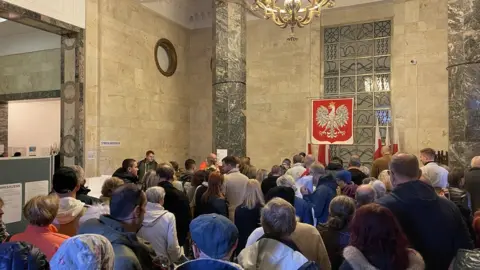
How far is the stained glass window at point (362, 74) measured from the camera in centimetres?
1128

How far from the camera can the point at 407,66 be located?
1086 cm

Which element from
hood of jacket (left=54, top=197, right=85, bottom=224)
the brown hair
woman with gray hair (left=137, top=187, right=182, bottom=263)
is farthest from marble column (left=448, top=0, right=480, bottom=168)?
hood of jacket (left=54, top=197, right=85, bottom=224)

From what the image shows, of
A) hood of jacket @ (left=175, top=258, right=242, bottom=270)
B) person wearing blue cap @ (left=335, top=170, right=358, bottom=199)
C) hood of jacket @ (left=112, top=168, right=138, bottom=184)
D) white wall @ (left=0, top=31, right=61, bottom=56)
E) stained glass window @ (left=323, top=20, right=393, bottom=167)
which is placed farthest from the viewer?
white wall @ (left=0, top=31, right=61, bottom=56)

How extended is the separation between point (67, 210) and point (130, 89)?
8.45 metres

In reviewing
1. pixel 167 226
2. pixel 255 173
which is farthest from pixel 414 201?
pixel 255 173

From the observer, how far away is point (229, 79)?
9.32 meters

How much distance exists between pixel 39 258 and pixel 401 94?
10593 millimetres

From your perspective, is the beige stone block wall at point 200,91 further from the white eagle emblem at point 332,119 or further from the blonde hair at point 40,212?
the blonde hair at point 40,212

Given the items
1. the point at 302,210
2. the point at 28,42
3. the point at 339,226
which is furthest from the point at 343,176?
the point at 28,42

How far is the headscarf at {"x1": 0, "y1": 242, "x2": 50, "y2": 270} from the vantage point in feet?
6.08

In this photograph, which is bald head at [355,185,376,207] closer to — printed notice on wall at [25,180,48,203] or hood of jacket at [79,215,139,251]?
hood of jacket at [79,215,139,251]

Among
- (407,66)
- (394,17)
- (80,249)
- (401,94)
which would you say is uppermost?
(394,17)

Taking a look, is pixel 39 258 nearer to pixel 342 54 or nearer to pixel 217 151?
pixel 217 151

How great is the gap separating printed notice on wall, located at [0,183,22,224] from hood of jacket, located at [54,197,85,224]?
138 centimetres
